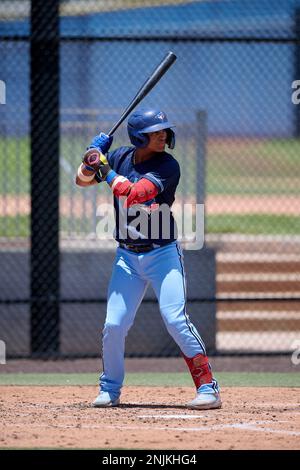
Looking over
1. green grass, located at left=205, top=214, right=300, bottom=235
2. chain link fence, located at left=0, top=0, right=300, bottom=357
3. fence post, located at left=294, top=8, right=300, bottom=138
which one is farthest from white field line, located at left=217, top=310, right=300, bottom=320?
green grass, located at left=205, top=214, right=300, bottom=235

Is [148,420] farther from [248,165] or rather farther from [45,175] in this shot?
[248,165]

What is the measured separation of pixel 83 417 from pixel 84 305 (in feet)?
12.0

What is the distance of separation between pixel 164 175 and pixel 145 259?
49 centimetres

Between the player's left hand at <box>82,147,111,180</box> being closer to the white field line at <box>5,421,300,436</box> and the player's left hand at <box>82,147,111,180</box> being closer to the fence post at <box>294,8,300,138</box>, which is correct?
the white field line at <box>5,421,300,436</box>

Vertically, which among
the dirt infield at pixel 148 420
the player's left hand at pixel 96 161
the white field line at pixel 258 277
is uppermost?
the player's left hand at pixel 96 161

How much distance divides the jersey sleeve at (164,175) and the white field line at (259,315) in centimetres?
408

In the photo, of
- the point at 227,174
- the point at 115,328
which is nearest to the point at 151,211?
the point at 115,328

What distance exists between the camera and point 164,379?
8258 millimetres

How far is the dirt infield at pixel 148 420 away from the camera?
17.9 feet

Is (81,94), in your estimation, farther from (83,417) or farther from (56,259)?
(83,417)

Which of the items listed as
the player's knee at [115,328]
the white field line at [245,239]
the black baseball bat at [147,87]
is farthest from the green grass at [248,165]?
the player's knee at [115,328]

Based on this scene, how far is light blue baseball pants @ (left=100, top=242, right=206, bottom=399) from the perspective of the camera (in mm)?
6371

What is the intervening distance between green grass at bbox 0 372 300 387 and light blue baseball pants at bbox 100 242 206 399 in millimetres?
1457

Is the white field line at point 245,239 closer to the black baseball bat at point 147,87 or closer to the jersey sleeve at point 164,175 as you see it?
the black baseball bat at point 147,87
